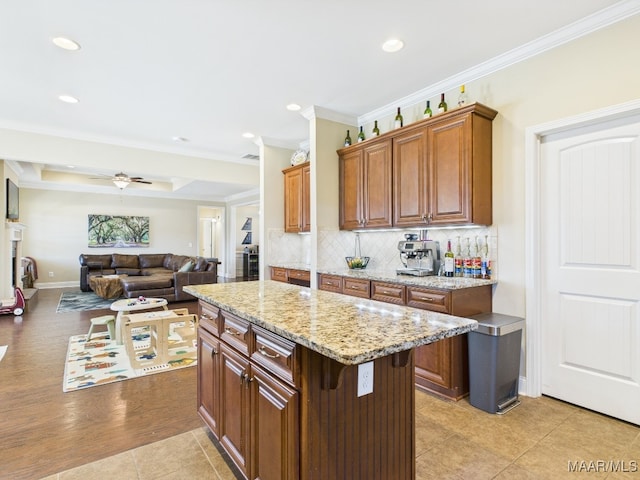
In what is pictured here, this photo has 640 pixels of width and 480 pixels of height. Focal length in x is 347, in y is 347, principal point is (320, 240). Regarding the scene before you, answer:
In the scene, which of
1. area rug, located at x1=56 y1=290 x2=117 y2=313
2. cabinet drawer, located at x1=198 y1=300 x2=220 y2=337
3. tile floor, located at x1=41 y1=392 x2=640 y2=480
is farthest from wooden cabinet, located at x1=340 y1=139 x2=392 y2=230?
area rug, located at x1=56 y1=290 x2=117 y2=313

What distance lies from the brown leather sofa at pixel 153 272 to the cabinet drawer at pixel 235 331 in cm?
521

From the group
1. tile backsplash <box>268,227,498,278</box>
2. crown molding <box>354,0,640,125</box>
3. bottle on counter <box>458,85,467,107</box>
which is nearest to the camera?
crown molding <box>354,0,640,125</box>

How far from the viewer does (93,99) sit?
12.3 feet

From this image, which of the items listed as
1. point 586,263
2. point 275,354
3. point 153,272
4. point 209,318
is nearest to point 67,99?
point 209,318

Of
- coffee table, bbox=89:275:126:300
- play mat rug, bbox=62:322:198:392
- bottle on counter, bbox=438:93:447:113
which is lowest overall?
play mat rug, bbox=62:322:198:392

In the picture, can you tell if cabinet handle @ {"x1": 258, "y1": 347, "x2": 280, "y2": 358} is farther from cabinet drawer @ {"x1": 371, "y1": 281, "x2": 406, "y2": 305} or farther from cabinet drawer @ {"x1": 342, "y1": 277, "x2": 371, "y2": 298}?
cabinet drawer @ {"x1": 342, "y1": 277, "x2": 371, "y2": 298}

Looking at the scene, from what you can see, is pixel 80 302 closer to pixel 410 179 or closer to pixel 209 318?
pixel 209 318

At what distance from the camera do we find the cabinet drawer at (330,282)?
3639mm

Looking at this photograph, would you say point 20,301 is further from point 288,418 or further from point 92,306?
point 288,418

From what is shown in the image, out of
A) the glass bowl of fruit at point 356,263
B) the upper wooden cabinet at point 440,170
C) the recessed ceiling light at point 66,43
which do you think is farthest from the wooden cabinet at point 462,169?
the recessed ceiling light at point 66,43

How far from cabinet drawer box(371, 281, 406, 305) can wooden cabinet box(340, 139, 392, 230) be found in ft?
2.39

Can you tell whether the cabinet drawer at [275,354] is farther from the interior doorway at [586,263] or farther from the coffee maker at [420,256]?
the interior doorway at [586,263]

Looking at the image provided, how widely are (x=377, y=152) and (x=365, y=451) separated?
2942mm

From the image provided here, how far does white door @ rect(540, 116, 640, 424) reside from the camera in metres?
2.29
